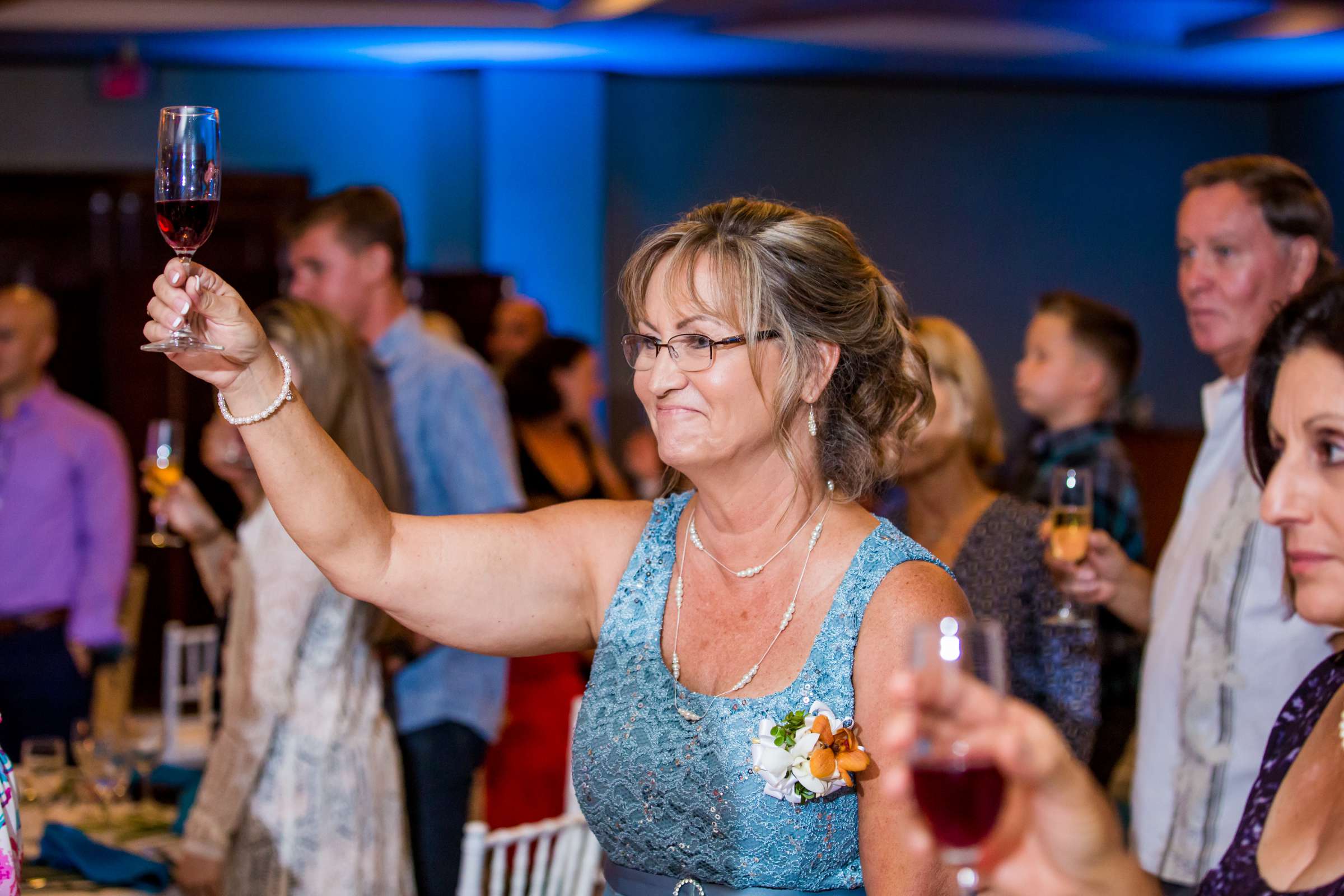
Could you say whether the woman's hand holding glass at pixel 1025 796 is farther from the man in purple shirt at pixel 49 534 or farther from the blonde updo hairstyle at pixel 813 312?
the man in purple shirt at pixel 49 534

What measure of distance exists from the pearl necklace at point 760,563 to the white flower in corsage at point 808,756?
0.85 feet

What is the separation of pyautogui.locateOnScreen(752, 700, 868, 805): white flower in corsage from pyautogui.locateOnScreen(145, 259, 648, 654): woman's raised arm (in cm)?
38

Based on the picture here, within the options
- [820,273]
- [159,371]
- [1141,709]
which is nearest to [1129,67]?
[159,371]

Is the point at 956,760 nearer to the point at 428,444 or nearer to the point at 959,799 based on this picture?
the point at 959,799

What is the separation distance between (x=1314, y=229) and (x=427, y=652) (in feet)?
6.84

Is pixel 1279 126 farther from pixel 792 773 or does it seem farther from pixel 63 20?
pixel 792 773

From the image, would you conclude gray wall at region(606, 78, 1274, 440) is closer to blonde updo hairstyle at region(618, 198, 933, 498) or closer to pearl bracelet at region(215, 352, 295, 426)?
blonde updo hairstyle at region(618, 198, 933, 498)

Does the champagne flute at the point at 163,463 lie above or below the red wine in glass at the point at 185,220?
below

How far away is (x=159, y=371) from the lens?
302 inches

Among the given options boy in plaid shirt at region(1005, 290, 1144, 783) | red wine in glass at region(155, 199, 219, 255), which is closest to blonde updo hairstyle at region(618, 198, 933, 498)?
red wine in glass at region(155, 199, 219, 255)

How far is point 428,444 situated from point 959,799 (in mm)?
2544

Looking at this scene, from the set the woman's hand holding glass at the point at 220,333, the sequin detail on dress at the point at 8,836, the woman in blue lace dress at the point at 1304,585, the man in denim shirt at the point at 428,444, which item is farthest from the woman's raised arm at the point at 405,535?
the man in denim shirt at the point at 428,444

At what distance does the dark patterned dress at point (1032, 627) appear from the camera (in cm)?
263

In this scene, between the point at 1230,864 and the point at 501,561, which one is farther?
the point at 501,561
